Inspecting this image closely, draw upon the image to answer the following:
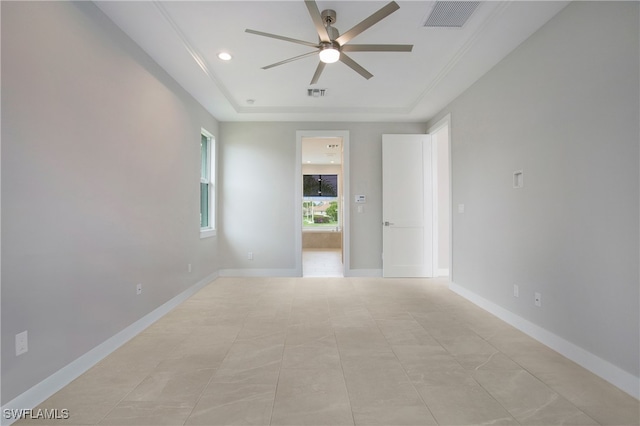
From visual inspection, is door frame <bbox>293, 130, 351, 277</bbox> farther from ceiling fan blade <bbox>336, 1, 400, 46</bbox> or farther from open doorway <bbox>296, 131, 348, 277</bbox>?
ceiling fan blade <bbox>336, 1, 400, 46</bbox>

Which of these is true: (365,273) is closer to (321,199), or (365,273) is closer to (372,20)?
(372,20)

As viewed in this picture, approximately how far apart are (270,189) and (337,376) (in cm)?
365

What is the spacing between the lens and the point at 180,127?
12.1 ft

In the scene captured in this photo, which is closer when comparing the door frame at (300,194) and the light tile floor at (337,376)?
the light tile floor at (337,376)

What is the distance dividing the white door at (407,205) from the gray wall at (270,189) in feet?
0.66

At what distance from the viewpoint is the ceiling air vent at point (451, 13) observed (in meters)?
2.33

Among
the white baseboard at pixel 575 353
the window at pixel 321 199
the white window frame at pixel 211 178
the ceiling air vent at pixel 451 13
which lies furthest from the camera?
the window at pixel 321 199

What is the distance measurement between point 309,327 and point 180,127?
9.26ft

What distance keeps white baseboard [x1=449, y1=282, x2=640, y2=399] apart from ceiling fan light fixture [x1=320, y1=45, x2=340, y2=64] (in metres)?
2.91

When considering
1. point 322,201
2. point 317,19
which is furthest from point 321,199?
point 317,19

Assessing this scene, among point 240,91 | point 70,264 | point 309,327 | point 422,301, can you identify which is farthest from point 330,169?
point 70,264

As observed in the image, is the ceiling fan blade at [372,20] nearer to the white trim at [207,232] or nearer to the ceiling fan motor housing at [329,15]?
the ceiling fan motor housing at [329,15]

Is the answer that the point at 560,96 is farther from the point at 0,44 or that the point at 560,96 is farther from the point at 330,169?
the point at 330,169

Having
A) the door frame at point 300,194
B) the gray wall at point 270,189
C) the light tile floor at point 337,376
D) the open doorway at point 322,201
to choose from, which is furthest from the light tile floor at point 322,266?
the light tile floor at point 337,376
